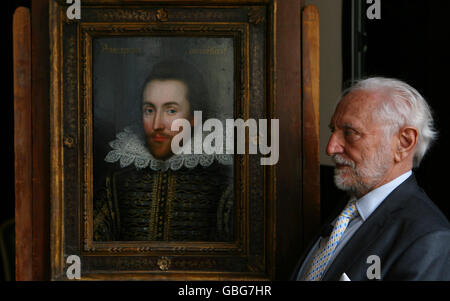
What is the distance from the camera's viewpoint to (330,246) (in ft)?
4.63

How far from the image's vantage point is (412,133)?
137 cm

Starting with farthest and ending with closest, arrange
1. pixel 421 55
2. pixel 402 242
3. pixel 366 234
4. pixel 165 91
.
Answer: pixel 421 55
pixel 165 91
pixel 366 234
pixel 402 242

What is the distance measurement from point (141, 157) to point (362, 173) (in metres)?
0.82

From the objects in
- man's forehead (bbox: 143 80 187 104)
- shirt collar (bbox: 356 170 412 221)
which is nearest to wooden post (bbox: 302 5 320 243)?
shirt collar (bbox: 356 170 412 221)

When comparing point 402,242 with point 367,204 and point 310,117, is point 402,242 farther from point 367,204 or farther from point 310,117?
point 310,117

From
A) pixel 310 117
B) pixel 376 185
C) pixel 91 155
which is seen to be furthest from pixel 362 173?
pixel 91 155

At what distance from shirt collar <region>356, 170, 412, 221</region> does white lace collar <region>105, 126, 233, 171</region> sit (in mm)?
522

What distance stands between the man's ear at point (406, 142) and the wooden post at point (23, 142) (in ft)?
4.54

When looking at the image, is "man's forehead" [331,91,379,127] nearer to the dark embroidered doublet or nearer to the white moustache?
the white moustache

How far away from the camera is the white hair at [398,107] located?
1.37 metres

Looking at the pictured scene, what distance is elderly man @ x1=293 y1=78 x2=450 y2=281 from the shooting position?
4.09 ft

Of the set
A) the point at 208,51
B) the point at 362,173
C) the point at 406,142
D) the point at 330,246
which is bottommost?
the point at 330,246

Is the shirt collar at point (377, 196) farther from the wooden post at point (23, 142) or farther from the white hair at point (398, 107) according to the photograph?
the wooden post at point (23, 142)
